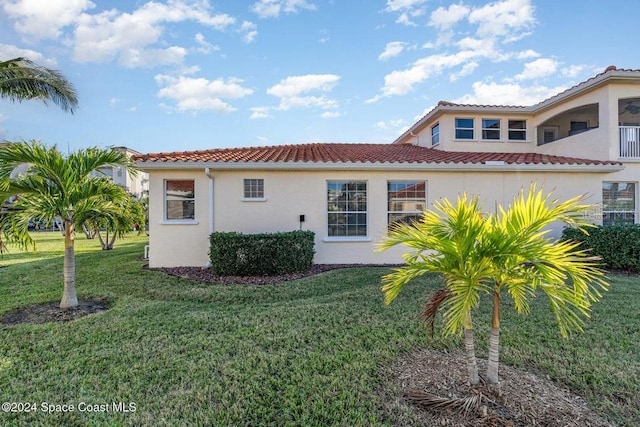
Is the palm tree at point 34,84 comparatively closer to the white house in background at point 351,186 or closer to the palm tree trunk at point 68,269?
the white house in background at point 351,186

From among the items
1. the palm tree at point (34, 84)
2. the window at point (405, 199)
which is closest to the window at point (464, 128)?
the window at point (405, 199)

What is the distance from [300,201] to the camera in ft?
34.6

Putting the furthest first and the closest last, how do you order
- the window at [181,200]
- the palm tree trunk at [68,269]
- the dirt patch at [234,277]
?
the window at [181,200] < the dirt patch at [234,277] < the palm tree trunk at [68,269]

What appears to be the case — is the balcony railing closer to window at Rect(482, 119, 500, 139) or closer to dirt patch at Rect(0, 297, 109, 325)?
window at Rect(482, 119, 500, 139)

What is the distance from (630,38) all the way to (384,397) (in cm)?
1643

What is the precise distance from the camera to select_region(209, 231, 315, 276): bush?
29.1 feet

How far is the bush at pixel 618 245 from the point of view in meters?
9.41

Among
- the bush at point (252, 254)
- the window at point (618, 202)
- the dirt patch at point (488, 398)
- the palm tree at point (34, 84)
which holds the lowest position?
the dirt patch at point (488, 398)

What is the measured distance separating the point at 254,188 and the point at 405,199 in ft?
17.5

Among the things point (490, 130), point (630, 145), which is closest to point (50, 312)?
point (490, 130)

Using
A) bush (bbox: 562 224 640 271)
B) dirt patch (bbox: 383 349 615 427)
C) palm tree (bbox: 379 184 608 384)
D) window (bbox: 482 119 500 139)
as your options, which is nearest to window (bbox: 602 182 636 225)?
bush (bbox: 562 224 640 271)

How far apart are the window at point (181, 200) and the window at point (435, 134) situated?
1128 cm

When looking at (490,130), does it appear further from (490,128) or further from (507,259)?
(507,259)

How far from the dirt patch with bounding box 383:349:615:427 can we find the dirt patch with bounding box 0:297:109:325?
6.03 metres
